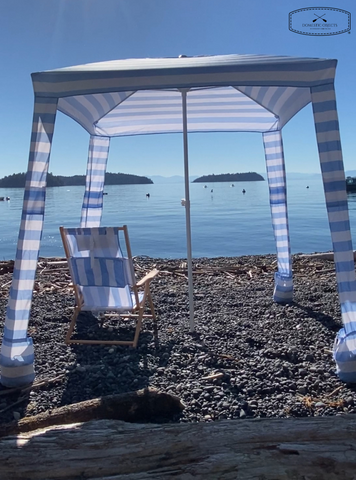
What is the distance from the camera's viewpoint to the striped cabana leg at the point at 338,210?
296cm

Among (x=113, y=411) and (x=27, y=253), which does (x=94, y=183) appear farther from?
(x=113, y=411)

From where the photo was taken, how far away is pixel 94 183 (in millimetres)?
5316

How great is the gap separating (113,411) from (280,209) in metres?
3.23

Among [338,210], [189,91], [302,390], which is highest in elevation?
[189,91]

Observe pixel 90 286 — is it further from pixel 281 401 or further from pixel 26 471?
pixel 26 471

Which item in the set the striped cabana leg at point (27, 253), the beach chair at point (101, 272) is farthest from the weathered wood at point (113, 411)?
the beach chair at point (101, 272)

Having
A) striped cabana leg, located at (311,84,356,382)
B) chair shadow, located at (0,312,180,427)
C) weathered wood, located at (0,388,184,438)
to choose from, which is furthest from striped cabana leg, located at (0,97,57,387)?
striped cabana leg, located at (311,84,356,382)

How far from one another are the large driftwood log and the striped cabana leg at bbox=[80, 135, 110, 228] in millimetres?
3366

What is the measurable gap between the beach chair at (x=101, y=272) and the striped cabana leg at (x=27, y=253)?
72cm

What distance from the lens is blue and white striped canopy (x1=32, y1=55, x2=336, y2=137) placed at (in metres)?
2.96

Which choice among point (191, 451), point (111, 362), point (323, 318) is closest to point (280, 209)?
point (323, 318)

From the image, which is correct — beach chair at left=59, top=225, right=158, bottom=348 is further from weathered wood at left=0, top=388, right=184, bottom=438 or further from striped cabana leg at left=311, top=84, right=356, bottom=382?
striped cabana leg at left=311, top=84, right=356, bottom=382

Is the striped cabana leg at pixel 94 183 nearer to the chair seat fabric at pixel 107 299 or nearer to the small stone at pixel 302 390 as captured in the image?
the chair seat fabric at pixel 107 299

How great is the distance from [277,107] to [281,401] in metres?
3.00
